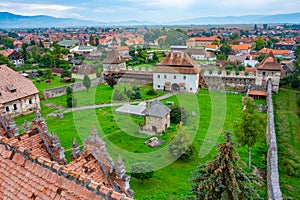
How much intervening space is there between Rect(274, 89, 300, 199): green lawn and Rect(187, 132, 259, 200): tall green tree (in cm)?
900

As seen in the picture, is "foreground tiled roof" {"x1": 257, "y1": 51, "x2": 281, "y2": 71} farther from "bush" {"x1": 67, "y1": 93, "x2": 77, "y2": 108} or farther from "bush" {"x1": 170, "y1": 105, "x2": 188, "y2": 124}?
"bush" {"x1": 67, "y1": 93, "x2": 77, "y2": 108}

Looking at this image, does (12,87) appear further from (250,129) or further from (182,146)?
(250,129)

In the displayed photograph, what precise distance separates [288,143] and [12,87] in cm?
3118

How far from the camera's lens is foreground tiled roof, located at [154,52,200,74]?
140 feet

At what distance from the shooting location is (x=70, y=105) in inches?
1350

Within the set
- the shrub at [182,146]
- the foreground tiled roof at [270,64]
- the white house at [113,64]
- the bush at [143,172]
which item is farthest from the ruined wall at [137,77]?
the bush at [143,172]

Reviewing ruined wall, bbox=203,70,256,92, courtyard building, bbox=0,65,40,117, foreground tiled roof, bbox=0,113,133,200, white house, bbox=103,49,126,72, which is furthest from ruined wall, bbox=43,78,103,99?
foreground tiled roof, bbox=0,113,133,200

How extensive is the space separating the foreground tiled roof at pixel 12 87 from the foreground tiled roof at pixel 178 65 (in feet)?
70.5

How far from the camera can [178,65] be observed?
4381 cm

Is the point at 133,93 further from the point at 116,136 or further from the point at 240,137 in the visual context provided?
the point at 240,137

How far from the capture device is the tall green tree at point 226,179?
8.95m

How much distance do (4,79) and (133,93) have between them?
1789 centimetres

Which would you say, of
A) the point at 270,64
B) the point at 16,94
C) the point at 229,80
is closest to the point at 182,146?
the point at 16,94

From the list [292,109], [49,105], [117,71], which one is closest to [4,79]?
[49,105]
